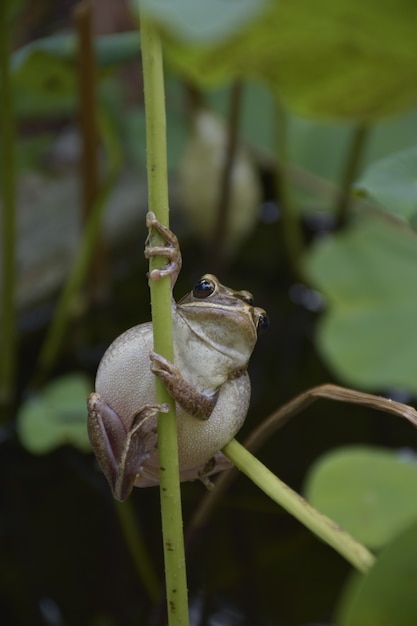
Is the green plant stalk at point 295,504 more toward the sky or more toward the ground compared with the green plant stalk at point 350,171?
more toward the sky

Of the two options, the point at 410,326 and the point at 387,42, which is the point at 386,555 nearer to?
the point at 387,42

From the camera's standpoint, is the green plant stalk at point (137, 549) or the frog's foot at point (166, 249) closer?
the frog's foot at point (166, 249)

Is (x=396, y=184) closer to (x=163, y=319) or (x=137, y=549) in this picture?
(x=163, y=319)

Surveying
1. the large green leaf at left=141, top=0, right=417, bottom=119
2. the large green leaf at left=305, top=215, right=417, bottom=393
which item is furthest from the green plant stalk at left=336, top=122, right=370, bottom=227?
the large green leaf at left=141, top=0, right=417, bottom=119

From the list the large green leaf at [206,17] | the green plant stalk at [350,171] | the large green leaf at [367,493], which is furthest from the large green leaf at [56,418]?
the large green leaf at [206,17]

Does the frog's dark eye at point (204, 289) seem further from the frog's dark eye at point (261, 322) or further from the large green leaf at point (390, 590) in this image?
the large green leaf at point (390, 590)

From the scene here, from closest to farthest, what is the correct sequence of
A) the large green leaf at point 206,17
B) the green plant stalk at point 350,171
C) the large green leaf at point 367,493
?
the large green leaf at point 206,17, the large green leaf at point 367,493, the green plant stalk at point 350,171
